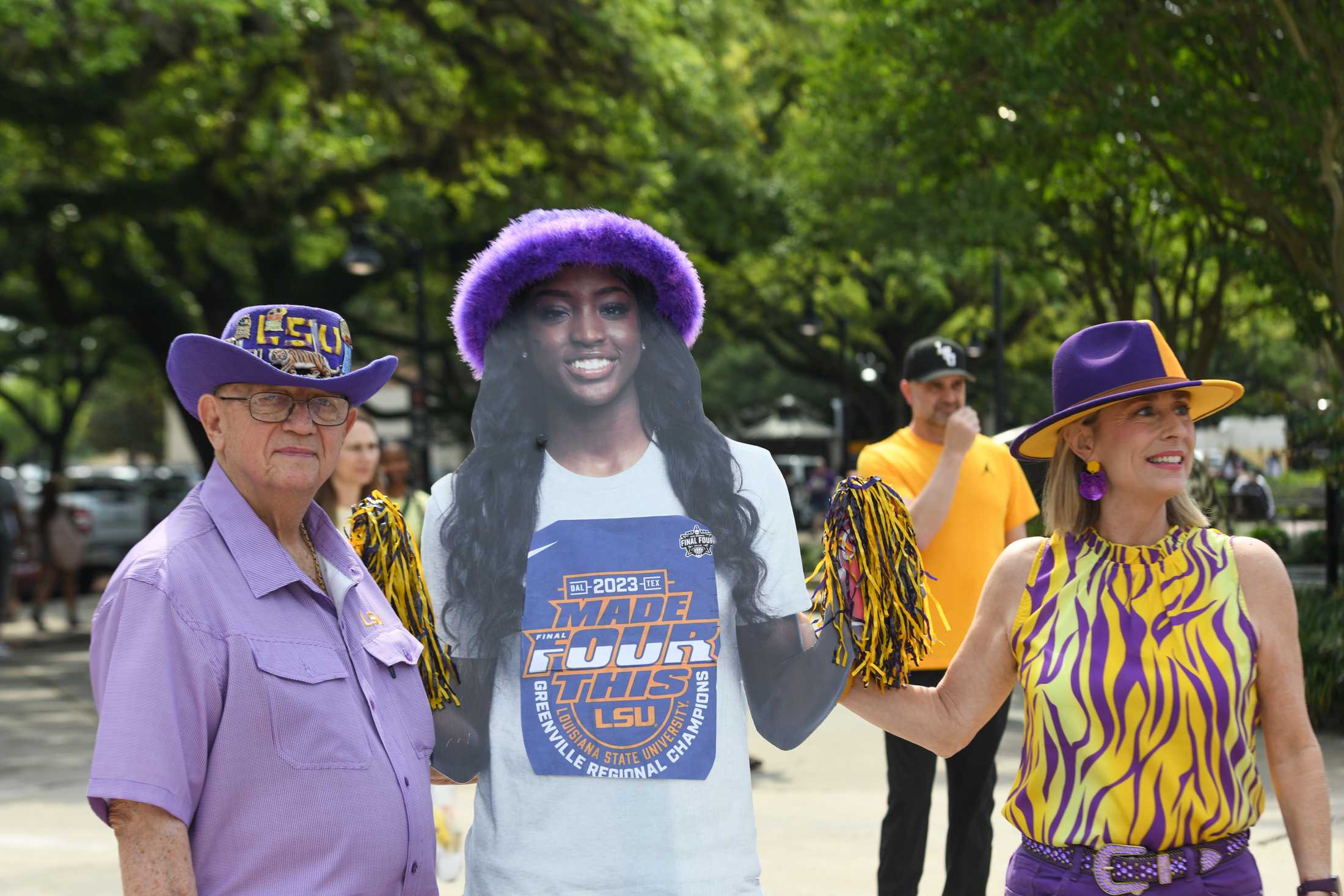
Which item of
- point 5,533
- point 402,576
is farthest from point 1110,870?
point 5,533

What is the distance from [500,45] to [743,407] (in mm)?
29056

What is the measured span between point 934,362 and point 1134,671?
2.64 meters

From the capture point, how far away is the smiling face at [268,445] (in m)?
2.38

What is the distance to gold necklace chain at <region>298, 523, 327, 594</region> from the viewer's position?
246 cm

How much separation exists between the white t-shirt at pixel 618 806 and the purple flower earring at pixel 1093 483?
76 cm

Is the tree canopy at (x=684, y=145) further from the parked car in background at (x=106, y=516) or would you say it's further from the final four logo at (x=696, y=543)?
the final four logo at (x=696, y=543)

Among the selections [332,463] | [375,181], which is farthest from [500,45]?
[332,463]

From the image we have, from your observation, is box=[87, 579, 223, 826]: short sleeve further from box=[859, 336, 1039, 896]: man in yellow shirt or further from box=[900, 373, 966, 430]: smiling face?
box=[900, 373, 966, 430]: smiling face

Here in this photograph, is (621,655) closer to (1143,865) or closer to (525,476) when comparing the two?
(525,476)

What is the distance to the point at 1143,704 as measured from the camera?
8.54 ft

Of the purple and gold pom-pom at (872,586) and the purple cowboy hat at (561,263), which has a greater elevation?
the purple cowboy hat at (561,263)

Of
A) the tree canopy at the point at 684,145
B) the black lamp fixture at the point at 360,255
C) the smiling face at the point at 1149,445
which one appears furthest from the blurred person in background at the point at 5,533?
the smiling face at the point at 1149,445

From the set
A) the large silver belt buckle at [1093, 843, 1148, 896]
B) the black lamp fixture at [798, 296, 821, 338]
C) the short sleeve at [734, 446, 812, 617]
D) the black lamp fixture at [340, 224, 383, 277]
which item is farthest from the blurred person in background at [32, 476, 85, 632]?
the large silver belt buckle at [1093, 843, 1148, 896]

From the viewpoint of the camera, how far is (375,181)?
15938 millimetres
